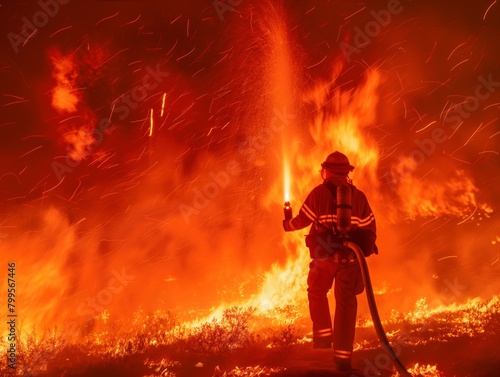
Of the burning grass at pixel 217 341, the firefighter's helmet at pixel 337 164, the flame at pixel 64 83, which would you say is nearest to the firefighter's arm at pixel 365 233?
the firefighter's helmet at pixel 337 164

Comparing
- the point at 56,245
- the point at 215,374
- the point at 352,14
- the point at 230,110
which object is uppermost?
the point at 352,14

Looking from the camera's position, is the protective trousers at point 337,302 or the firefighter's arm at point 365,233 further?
the firefighter's arm at point 365,233

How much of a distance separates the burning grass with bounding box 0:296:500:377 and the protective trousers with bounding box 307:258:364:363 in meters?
0.80

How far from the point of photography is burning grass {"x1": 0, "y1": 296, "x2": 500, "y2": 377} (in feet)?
21.3

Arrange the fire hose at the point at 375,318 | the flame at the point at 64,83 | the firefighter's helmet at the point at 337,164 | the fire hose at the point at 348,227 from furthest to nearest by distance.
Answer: the flame at the point at 64,83 < the firefighter's helmet at the point at 337,164 < the fire hose at the point at 348,227 < the fire hose at the point at 375,318

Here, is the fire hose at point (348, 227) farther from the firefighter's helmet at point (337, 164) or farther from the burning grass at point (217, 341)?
the burning grass at point (217, 341)

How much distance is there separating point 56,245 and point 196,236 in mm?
3157

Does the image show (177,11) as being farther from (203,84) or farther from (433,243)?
(433,243)

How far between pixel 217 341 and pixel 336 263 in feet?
8.02

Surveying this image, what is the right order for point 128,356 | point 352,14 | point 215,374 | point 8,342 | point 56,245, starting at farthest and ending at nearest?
point 352,14, point 56,245, point 8,342, point 128,356, point 215,374

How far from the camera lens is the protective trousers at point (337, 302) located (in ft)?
18.1

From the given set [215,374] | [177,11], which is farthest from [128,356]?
[177,11]

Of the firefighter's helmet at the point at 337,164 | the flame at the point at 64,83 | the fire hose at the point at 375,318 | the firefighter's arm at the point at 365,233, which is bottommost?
the fire hose at the point at 375,318

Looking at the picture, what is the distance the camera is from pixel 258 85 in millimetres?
→ 11328
